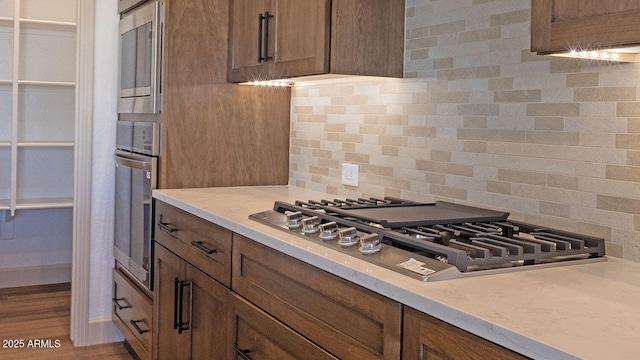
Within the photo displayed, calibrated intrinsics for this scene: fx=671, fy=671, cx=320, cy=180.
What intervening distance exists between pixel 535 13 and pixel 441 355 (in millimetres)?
736

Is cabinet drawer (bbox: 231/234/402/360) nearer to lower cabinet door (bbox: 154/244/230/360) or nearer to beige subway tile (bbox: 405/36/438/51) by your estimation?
lower cabinet door (bbox: 154/244/230/360)

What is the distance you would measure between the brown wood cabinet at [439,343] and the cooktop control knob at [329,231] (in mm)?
469

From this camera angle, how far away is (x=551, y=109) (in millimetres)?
1803

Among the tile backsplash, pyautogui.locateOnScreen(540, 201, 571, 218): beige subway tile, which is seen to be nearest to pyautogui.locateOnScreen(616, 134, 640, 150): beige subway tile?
the tile backsplash

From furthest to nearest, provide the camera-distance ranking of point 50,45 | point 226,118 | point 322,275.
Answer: point 50,45 < point 226,118 < point 322,275

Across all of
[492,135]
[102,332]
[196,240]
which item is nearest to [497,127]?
[492,135]

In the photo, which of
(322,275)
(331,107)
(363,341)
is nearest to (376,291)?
(363,341)

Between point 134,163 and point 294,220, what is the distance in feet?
4.67

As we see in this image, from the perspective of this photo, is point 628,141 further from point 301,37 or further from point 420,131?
point 301,37

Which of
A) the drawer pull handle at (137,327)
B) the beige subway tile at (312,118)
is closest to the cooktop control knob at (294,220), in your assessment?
the beige subway tile at (312,118)

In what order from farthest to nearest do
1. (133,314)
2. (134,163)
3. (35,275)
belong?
(35,275) → (133,314) → (134,163)

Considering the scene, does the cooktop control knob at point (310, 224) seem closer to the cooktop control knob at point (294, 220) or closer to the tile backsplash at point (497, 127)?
the cooktop control knob at point (294, 220)

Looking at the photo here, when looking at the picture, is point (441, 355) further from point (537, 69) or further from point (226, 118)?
point (226, 118)

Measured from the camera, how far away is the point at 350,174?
2.69 m
